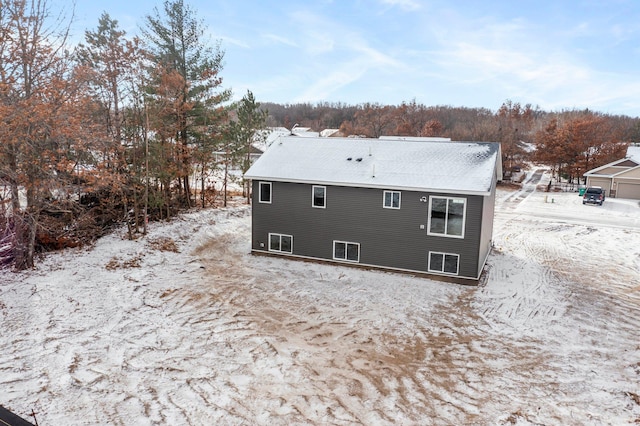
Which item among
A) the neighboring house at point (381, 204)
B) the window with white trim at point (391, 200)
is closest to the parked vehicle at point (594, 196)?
the neighboring house at point (381, 204)

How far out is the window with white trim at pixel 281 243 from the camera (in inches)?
666

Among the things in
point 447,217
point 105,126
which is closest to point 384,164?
point 447,217

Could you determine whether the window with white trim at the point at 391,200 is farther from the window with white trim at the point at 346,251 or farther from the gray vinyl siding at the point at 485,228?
the gray vinyl siding at the point at 485,228

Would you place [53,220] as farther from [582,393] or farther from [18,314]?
[582,393]

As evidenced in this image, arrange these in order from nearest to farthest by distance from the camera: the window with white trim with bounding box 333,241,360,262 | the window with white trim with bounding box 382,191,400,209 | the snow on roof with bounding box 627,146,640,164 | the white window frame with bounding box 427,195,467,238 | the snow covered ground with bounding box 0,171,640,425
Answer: the snow covered ground with bounding box 0,171,640,425 < the white window frame with bounding box 427,195,467,238 < the window with white trim with bounding box 382,191,400,209 < the window with white trim with bounding box 333,241,360,262 < the snow on roof with bounding box 627,146,640,164

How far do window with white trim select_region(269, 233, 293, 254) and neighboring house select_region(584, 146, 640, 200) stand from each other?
3493 cm

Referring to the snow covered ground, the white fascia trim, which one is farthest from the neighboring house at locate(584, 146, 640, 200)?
the white fascia trim

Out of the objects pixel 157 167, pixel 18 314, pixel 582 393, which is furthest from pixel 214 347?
pixel 157 167

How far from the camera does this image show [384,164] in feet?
53.1

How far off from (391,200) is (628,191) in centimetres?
3387

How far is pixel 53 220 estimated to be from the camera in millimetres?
16172

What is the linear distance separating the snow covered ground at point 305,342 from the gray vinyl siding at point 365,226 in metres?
0.90

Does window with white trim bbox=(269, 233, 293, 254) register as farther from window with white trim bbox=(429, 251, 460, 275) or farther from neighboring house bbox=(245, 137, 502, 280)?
window with white trim bbox=(429, 251, 460, 275)

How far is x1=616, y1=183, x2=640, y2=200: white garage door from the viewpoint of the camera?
121 feet
